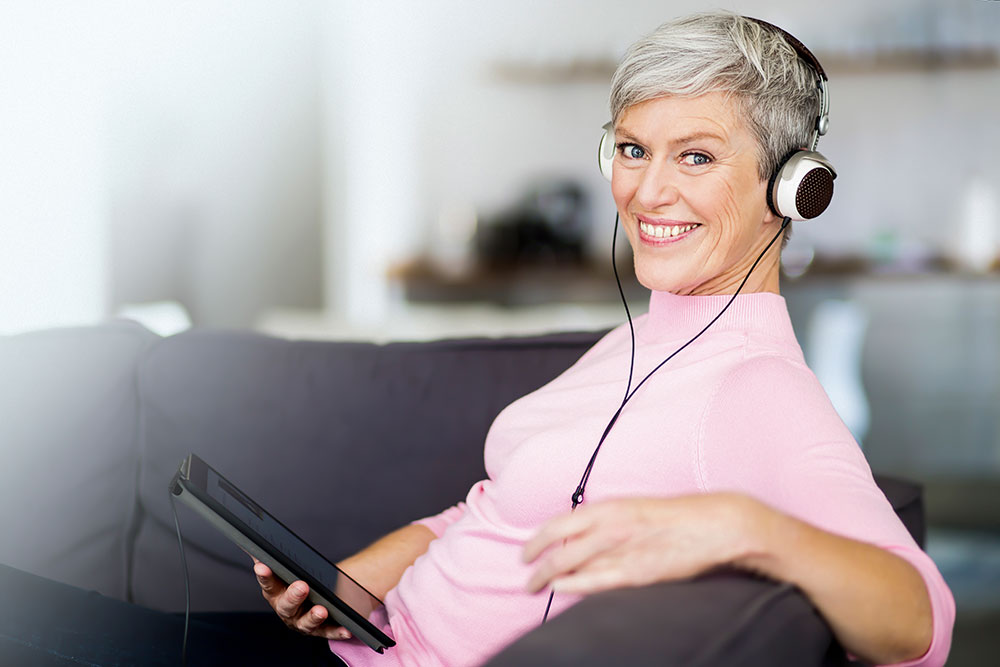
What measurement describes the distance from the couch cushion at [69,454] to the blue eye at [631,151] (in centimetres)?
87

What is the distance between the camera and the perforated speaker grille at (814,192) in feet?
3.07

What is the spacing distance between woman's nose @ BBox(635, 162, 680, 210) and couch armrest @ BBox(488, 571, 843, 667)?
419mm

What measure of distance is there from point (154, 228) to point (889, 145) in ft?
9.85

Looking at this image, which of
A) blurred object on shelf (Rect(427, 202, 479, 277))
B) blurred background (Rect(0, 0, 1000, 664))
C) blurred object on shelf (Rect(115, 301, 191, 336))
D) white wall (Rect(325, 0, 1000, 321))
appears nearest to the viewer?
blurred object on shelf (Rect(115, 301, 191, 336))

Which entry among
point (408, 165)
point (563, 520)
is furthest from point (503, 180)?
point (563, 520)

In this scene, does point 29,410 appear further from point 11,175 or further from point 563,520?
point 11,175

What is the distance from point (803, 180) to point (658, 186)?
0.14 m

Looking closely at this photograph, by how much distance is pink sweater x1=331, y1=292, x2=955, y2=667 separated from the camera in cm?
74

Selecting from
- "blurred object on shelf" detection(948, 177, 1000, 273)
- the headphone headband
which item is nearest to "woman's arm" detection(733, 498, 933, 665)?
the headphone headband

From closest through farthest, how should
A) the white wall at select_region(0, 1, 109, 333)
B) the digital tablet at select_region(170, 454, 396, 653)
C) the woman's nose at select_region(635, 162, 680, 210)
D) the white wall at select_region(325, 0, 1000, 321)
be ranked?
the digital tablet at select_region(170, 454, 396, 653) < the woman's nose at select_region(635, 162, 680, 210) < the white wall at select_region(0, 1, 109, 333) < the white wall at select_region(325, 0, 1000, 321)

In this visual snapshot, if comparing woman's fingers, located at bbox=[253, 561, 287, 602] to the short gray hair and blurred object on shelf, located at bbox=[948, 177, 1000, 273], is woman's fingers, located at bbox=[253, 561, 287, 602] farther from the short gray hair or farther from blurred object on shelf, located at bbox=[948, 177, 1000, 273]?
blurred object on shelf, located at bbox=[948, 177, 1000, 273]

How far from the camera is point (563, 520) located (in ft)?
2.20

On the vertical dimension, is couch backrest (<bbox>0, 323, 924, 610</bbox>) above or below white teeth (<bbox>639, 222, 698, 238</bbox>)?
below

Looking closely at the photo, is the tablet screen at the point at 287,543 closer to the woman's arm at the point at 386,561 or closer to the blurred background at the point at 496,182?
the woman's arm at the point at 386,561
